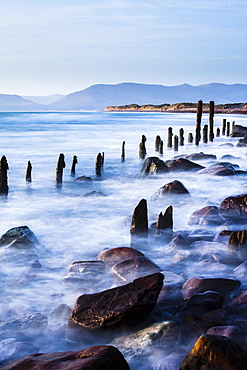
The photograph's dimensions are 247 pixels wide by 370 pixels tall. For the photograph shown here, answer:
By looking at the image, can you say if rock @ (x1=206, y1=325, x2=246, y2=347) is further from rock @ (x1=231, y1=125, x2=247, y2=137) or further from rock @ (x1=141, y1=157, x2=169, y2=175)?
rock @ (x1=231, y1=125, x2=247, y2=137)

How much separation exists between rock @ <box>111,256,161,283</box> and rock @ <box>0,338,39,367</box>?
179 centimetres

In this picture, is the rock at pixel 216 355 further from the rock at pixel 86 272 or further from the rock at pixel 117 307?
Answer: the rock at pixel 86 272

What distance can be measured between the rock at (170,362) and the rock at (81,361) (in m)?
0.57

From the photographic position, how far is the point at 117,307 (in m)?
4.42

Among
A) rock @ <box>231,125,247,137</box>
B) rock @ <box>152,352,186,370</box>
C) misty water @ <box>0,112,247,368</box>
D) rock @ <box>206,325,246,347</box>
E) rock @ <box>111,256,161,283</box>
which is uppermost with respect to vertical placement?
rock @ <box>231,125,247,137</box>

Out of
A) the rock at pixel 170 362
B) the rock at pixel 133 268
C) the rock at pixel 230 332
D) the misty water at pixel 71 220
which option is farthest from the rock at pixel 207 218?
the rock at pixel 170 362

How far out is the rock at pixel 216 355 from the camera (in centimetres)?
309

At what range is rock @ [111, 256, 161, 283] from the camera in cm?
582

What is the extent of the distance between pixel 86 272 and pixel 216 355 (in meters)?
3.22

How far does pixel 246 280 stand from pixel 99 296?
213 cm

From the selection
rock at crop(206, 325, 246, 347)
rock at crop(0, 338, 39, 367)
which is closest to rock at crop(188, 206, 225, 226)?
rock at crop(206, 325, 246, 347)

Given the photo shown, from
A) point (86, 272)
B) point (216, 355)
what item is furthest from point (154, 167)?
point (216, 355)

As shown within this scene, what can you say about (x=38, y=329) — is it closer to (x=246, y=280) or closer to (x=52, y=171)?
(x=246, y=280)

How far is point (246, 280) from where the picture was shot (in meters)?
5.69
